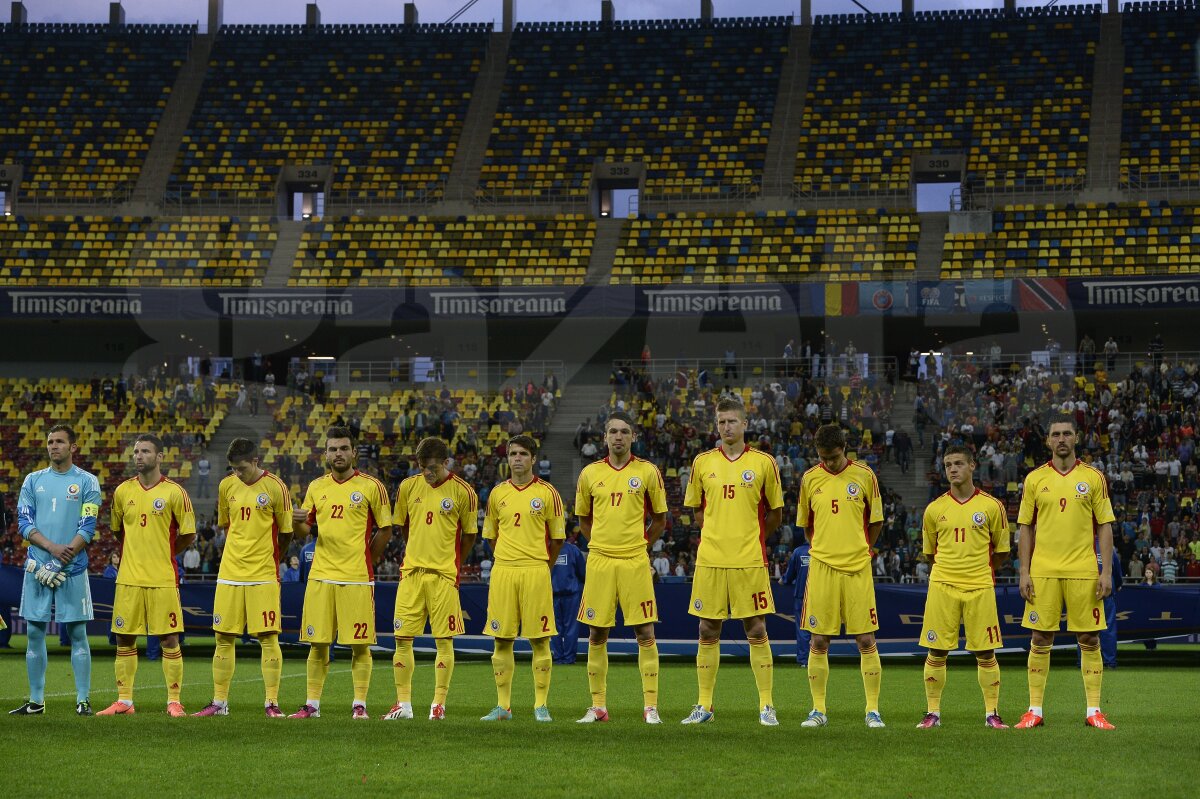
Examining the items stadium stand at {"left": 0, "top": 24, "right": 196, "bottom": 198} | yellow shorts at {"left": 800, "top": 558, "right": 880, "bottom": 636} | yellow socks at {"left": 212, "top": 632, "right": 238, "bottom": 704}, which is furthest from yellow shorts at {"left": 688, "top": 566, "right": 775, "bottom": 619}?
stadium stand at {"left": 0, "top": 24, "right": 196, "bottom": 198}

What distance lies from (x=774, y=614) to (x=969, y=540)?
8.07 metres

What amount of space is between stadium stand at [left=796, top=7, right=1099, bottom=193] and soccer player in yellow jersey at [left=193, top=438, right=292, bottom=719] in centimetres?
3173

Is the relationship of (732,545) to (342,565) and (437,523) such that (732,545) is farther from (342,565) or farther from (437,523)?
(342,565)

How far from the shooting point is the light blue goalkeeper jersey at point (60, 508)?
11.5m

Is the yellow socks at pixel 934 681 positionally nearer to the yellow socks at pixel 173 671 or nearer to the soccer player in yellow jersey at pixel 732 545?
the soccer player in yellow jersey at pixel 732 545

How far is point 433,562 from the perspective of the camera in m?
11.4

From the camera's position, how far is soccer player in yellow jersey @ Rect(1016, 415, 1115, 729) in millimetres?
10969

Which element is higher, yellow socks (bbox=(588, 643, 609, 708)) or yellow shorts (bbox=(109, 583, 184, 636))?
yellow shorts (bbox=(109, 583, 184, 636))

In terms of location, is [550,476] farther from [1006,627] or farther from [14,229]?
[14,229]

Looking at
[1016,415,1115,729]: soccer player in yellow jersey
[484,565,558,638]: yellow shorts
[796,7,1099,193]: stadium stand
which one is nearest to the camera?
[1016,415,1115,729]: soccer player in yellow jersey

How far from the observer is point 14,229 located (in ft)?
134

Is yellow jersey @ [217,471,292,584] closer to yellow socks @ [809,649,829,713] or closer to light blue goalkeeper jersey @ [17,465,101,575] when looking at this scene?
Result: light blue goalkeeper jersey @ [17,465,101,575]

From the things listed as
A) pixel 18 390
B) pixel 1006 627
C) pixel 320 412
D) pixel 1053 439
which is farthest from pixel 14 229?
pixel 1053 439

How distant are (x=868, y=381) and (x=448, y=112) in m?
18.7
